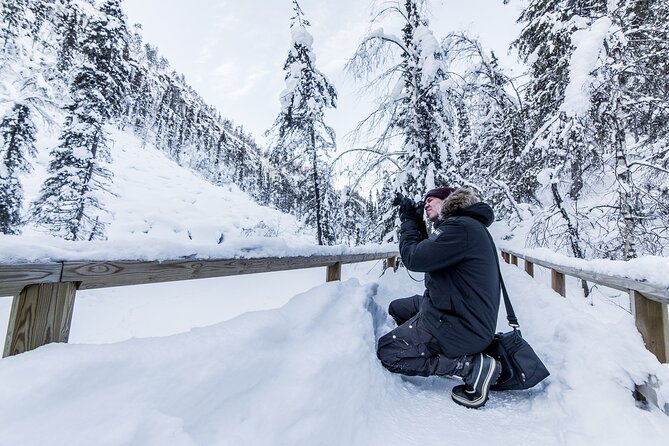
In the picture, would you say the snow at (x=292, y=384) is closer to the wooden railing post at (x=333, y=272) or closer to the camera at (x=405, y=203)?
the wooden railing post at (x=333, y=272)

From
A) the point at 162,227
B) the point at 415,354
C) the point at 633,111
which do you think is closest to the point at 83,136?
the point at 162,227

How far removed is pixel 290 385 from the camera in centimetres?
190

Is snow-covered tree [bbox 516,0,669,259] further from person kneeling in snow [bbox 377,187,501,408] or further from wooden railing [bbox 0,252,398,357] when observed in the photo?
wooden railing [bbox 0,252,398,357]

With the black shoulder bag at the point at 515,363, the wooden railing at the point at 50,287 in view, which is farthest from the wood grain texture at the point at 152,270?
the black shoulder bag at the point at 515,363

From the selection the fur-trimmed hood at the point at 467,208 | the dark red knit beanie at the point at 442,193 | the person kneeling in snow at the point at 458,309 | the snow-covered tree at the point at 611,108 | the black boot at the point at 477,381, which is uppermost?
the snow-covered tree at the point at 611,108

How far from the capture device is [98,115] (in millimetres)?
12812

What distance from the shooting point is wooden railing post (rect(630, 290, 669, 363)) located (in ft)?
6.30

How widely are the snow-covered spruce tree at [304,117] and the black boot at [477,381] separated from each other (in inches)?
519

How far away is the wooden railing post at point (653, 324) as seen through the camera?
1920mm

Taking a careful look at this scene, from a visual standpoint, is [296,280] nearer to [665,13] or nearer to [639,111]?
[639,111]

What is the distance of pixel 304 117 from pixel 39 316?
50.3 feet

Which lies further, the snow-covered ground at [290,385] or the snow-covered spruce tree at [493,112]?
the snow-covered spruce tree at [493,112]

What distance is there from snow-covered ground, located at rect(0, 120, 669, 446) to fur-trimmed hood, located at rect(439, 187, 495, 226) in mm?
1129

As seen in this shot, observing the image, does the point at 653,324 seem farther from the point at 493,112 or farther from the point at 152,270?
the point at 493,112
